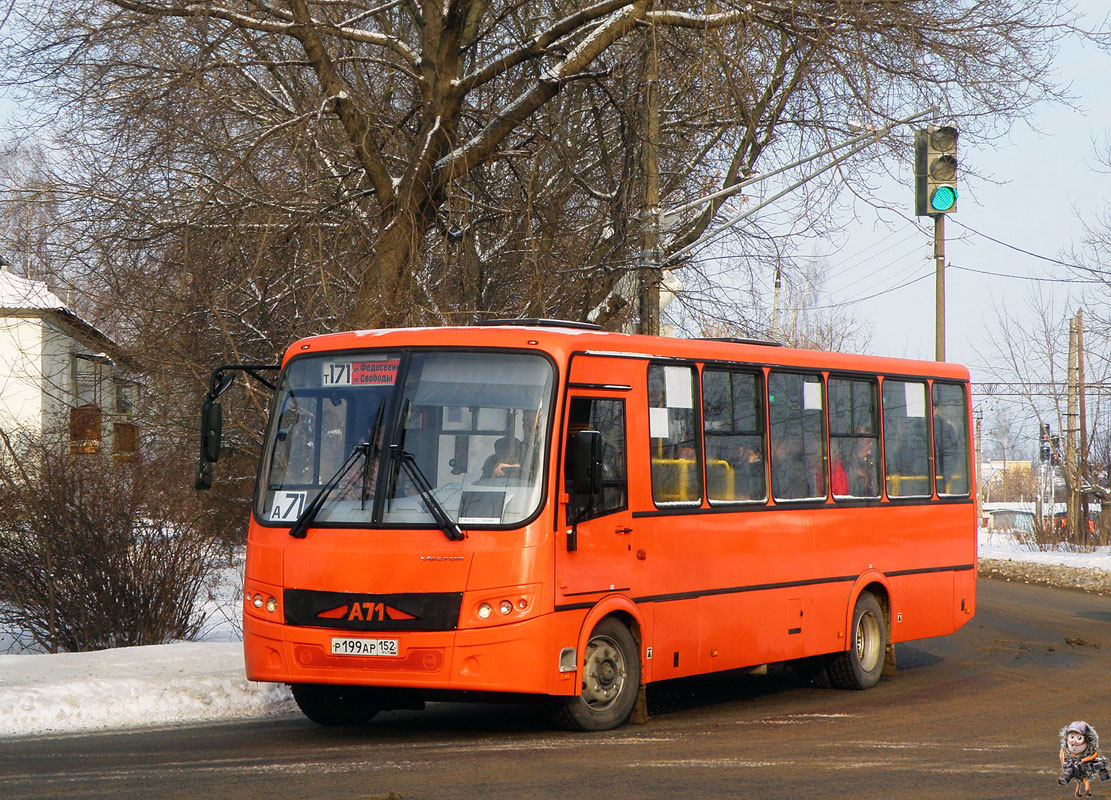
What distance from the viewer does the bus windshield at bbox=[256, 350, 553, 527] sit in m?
9.55

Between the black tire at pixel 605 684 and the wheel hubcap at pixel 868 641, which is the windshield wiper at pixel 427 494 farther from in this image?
the wheel hubcap at pixel 868 641

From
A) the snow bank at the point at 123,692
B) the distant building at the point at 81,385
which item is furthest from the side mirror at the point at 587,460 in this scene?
the distant building at the point at 81,385

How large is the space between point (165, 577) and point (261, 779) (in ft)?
22.3

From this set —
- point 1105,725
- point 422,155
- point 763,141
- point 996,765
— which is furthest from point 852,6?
point 996,765

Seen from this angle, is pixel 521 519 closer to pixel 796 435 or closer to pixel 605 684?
pixel 605 684

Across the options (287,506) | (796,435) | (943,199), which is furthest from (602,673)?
(943,199)

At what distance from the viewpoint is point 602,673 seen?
10.0 metres

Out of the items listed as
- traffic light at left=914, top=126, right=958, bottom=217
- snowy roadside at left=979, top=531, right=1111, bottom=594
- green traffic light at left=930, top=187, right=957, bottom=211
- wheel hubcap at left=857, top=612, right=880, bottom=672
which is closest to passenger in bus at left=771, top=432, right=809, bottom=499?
wheel hubcap at left=857, top=612, right=880, bottom=672

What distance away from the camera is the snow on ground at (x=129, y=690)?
9.91 metres

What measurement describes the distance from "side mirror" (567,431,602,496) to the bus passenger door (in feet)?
0.75

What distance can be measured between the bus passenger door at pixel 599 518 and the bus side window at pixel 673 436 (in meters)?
0.42

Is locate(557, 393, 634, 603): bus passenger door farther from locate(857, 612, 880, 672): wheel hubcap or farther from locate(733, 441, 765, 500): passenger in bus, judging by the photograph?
locate(857, 612, 880, 672): wheel hubcap

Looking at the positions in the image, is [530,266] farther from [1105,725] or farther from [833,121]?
[1105,725]

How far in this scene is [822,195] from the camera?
1549 cm
